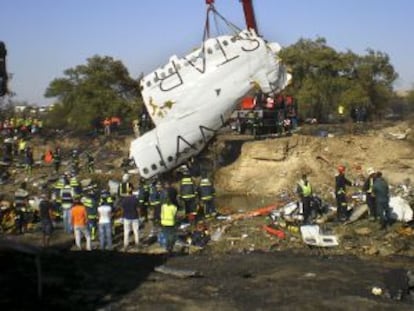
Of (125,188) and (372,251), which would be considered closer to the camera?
(372,251)

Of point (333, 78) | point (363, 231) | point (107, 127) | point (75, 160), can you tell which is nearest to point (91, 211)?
point (363, 231)

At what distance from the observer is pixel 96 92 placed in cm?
3741

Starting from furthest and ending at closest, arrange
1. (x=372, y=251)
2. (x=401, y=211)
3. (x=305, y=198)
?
1. (x=305, y=198)
2. (x=401, y=211)
3. (x=372, y=251)

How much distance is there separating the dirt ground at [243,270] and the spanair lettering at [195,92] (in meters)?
3.05

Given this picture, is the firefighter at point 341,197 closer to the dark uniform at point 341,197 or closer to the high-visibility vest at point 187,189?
the dark uniform at point 341,197

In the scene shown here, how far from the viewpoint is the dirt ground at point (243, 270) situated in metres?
10.9

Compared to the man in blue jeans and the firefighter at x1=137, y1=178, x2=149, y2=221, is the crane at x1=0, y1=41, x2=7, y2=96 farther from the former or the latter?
the firefighter at x1=137, y1=178, x2=149, y2=221

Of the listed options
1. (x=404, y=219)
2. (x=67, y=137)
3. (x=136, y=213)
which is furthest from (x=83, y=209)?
(x=67, y=137)

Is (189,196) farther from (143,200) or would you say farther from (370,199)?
(370,199)

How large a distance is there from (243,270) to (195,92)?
1066 centimetres

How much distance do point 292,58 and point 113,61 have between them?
11.3 metres

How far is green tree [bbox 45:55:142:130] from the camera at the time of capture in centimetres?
3733

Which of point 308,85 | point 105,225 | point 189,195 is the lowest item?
point 105,225

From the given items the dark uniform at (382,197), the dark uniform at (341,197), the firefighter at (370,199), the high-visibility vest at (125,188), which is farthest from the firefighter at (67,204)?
the dark uniform at (382,197)
